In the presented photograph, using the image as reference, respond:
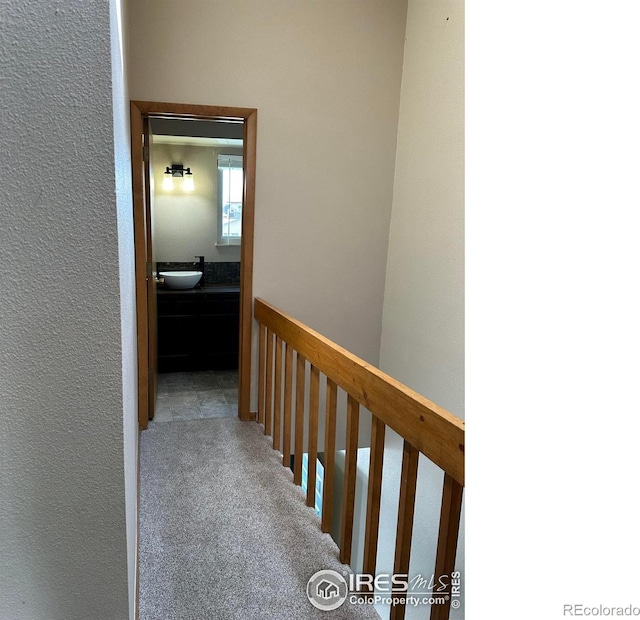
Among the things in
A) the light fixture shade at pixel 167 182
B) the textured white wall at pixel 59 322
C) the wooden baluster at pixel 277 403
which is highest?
the light fixture shade at pixel 167 182

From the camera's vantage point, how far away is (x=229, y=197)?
533cm

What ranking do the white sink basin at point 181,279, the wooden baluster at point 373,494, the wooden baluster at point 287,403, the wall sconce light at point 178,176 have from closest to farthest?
the wooden baluster at point 373,494, the wooden baluster at point 287,403, the white sink basin at point 181,279, the wall sconce light at point 178,176

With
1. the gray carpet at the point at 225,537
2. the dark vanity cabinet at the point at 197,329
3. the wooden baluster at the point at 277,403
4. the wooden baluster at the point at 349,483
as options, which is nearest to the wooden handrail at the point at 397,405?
the wooden baluster at the point at 349,483

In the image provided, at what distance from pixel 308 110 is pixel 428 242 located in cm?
115

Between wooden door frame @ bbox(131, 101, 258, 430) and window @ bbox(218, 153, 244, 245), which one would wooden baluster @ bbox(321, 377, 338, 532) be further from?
window @ bbox(218, 153, 244, 245)

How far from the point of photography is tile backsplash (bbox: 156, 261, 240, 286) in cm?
524

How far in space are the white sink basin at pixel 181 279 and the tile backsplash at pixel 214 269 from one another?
34cm

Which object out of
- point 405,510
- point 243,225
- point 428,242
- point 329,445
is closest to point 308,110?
point 243,225

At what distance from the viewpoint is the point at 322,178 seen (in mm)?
3295

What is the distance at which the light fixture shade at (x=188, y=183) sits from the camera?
5.15 meters

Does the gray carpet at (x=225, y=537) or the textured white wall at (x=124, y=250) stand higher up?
the textured white wall at (x=124, y=250)

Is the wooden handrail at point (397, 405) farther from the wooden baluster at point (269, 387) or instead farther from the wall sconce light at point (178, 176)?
the wall sconce light at point (178, 176)

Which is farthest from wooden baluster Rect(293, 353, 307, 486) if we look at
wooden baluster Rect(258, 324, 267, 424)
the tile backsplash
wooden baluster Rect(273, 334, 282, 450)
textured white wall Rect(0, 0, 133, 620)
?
the tile backsplash
